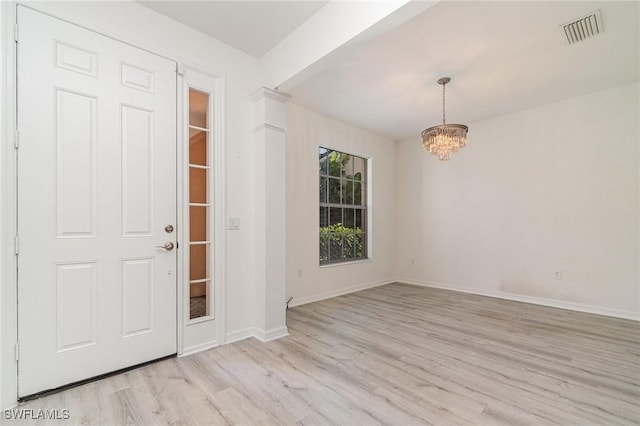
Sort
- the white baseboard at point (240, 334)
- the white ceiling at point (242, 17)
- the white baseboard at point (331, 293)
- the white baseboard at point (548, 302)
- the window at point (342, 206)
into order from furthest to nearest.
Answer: the window at point (342, 206)
the white baseboard at point (331, 293)
the white baseboard at point (548, 302)
the white baseboard at point (240, 334)
the white ceiling at point (242, 17)

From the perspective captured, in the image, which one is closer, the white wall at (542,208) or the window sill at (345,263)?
the white wall at (542,208)

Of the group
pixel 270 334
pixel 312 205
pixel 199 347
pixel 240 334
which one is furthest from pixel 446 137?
pixel 199 347

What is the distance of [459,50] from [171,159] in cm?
288

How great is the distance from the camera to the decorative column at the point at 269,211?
9.50 feet

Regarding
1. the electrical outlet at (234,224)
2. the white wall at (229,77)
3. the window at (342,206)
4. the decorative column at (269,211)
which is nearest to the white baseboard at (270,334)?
the decorative column at (269,211)

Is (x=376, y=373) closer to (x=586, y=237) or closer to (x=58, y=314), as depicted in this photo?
(x=58, y=314)

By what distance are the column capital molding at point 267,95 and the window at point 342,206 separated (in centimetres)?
171

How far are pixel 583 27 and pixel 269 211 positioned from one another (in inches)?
128

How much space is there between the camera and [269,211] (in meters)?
2.93

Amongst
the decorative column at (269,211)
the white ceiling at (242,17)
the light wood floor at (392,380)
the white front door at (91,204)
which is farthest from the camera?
the decorative column at (269,211)

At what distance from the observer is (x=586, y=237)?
3.97m

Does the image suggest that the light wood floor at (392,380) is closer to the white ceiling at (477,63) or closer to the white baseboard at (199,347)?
the white baseboard at (199,347)

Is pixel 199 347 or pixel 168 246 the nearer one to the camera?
pixel 168 246

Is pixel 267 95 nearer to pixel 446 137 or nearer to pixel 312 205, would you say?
pixel 312 205
